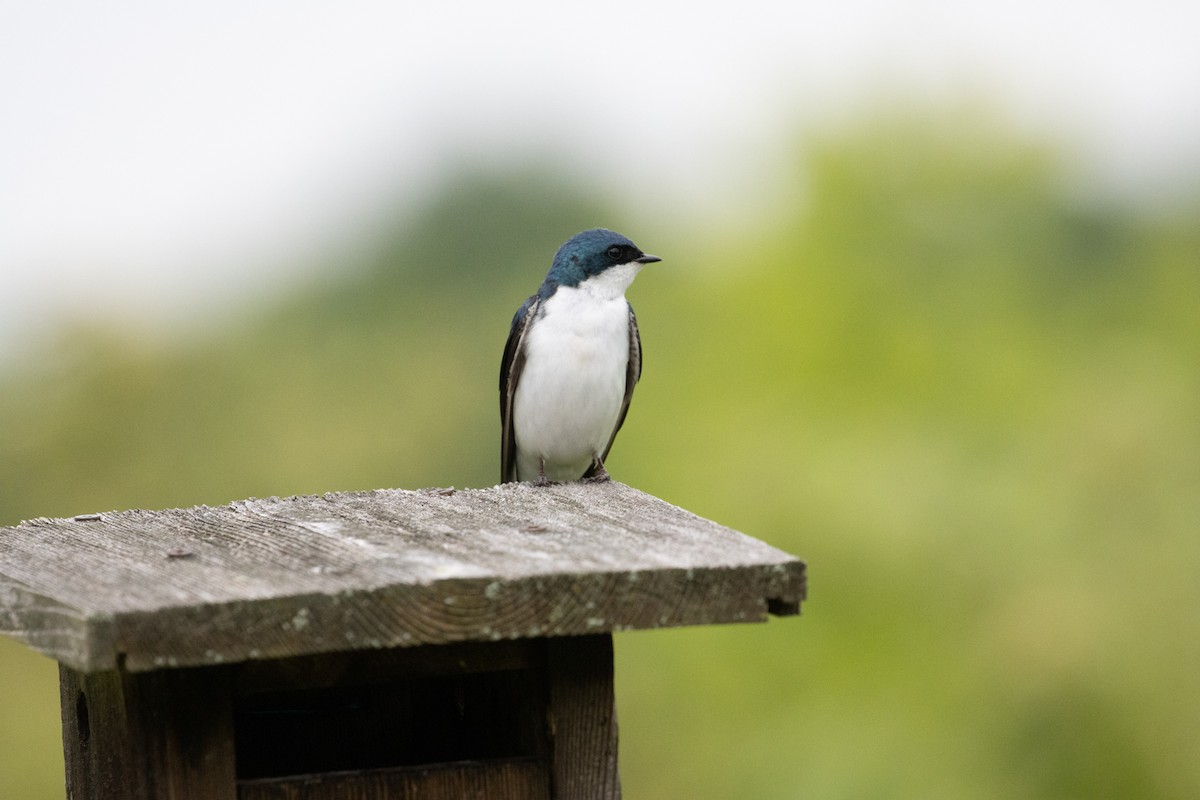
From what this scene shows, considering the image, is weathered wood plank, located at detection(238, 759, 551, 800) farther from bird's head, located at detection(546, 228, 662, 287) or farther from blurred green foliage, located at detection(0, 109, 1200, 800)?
blurred green foliage, located at detection(0, 109, 1200, 800)

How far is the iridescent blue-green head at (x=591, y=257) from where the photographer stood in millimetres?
4609

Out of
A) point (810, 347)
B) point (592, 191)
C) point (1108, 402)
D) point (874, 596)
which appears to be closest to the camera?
point (874, 596)

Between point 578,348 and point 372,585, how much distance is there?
262cm

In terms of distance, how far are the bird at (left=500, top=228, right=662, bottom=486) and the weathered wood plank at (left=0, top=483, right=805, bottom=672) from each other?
2004 mm

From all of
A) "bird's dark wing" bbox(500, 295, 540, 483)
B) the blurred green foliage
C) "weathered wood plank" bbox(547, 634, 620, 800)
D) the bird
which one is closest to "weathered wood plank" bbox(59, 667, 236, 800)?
"weathered wood plank" bbox(547, 634, 620, 800)

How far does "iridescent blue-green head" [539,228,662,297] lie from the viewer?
4.61 meters

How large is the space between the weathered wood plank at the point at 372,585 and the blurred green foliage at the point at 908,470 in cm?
547

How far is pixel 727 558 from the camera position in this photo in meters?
2.15

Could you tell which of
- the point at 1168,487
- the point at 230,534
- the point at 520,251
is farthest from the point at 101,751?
the point at 520,251

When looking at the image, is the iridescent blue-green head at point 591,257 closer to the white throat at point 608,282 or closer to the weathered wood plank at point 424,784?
the white throat at point 608,282

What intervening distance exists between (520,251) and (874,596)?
15365 mm

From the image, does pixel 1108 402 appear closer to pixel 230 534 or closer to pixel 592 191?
pixel 230 534

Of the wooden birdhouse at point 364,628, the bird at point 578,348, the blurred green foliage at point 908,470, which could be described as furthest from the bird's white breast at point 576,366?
the blurred green foliage at point 908,470

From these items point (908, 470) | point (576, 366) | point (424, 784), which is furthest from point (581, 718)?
point (908, 470)
